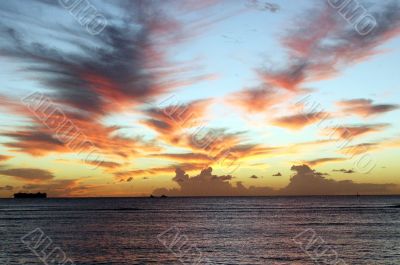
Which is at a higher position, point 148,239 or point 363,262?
point 148,239

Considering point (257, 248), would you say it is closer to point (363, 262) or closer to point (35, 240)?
point (363, 262)

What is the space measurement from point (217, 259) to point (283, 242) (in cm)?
2117

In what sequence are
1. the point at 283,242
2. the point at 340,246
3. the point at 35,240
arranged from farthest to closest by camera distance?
the point at 35,240, the point at 283,242, the point at 340,246

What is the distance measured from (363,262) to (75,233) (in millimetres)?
63611

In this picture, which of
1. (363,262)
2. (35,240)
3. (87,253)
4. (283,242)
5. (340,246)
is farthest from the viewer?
(35,240)

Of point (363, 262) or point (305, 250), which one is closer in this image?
point (363, 262)

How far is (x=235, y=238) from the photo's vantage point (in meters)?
87.6

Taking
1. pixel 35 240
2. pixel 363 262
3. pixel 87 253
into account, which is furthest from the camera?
pixel 35 240

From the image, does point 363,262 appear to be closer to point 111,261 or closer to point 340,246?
point 340,246

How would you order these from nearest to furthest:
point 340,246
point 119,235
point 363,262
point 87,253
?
point 363,262 < point 87,253 < point 340,246 < point 119,235

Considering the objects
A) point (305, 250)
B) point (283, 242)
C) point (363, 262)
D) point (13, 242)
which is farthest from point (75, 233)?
point (363, 262)

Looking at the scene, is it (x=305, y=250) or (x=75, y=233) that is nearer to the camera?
(x=305, y=250)

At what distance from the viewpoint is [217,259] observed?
6284cm

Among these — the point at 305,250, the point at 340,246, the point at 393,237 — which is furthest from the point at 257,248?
the point at 393,237
